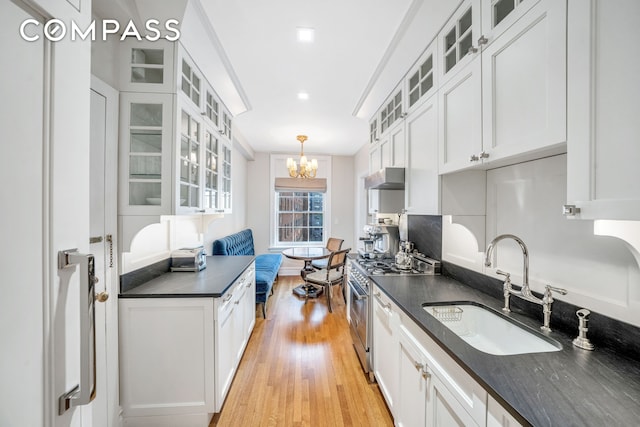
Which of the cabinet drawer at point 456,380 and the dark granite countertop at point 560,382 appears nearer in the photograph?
the dark granite countertop at point 560,382

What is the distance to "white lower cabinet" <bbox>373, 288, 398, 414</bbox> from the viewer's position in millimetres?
1647

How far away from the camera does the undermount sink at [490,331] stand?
1.21 metres

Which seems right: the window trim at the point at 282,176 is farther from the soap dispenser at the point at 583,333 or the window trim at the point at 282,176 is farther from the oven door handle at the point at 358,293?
the soap dispenser at the point at 583,333

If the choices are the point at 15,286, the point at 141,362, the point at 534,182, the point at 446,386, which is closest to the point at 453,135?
the point at 534,182

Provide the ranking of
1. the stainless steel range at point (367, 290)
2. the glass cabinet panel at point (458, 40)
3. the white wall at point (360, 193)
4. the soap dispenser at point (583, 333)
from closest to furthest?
the soap dispenser at point (583, 333), the glass cabinet panel at point (458, 40), the stainless steel range at point (367, 290), the white wall at point (360, 193)

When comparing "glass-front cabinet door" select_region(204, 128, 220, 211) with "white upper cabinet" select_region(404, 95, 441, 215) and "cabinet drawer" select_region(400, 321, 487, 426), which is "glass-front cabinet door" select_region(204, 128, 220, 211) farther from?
"cabinet drawer" select_region(400, 321, 487, 426)

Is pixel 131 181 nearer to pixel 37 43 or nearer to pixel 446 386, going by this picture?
pixel 37 43

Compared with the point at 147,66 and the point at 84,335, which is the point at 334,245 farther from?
the point at 84,335

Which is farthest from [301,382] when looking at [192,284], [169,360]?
[192,284]

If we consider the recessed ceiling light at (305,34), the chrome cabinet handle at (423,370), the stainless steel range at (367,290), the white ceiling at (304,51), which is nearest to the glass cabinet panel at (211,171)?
the white ceiling at (304,51)

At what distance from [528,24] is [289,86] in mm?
2076

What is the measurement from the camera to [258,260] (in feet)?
14.9

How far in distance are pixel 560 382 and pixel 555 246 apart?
686mm

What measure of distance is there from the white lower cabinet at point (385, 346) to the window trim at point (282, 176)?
12.4 ft
